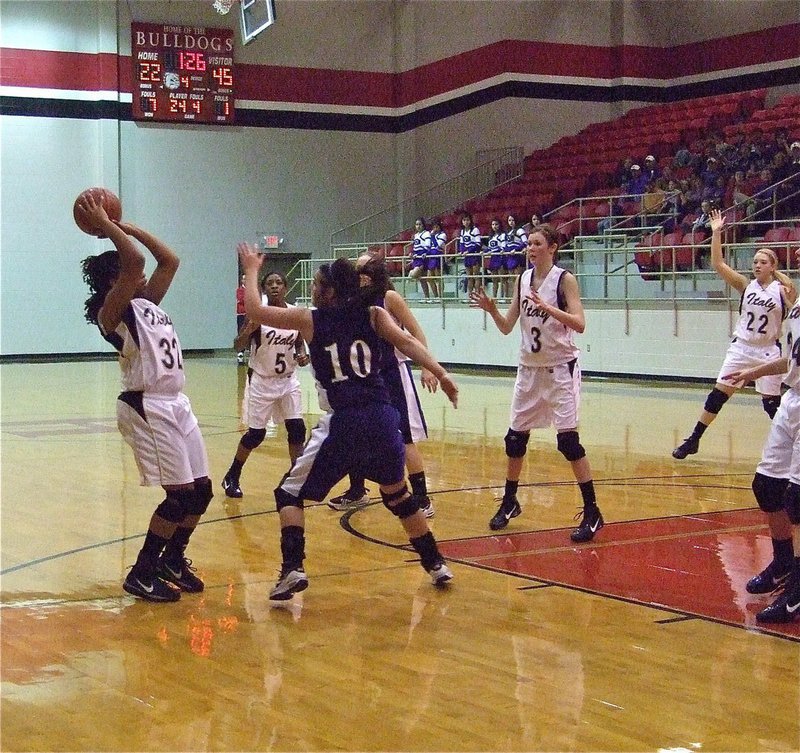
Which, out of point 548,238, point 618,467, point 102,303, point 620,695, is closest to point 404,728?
point 620,695

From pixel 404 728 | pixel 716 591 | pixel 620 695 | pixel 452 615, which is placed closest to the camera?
pixel 404 728

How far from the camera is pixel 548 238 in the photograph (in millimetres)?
6887

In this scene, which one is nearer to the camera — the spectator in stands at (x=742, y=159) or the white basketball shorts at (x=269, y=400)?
the white basketball shorts at (x=269, y=400)

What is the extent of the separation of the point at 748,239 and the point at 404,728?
619 inches

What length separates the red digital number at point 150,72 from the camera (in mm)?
25078

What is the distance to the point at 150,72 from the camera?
25.2 m

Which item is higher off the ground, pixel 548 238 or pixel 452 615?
pixel 548 238

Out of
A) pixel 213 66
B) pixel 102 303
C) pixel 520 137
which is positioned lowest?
pixel 102 303

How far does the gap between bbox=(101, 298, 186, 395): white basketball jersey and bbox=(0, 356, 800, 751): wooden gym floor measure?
0.98 m

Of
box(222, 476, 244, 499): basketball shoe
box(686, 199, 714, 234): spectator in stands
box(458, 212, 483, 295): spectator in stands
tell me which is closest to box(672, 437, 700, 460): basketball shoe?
box(222, 476, 244, 499): basketball shoe

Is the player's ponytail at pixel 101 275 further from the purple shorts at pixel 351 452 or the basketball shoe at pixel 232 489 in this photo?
the basketball shoe at pixel 232 489

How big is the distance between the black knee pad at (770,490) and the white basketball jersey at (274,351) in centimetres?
380

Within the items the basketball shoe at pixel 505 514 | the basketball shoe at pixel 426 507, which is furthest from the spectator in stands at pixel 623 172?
the basketball shoe at pixel 505 514

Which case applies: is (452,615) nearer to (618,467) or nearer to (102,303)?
(102,303)
